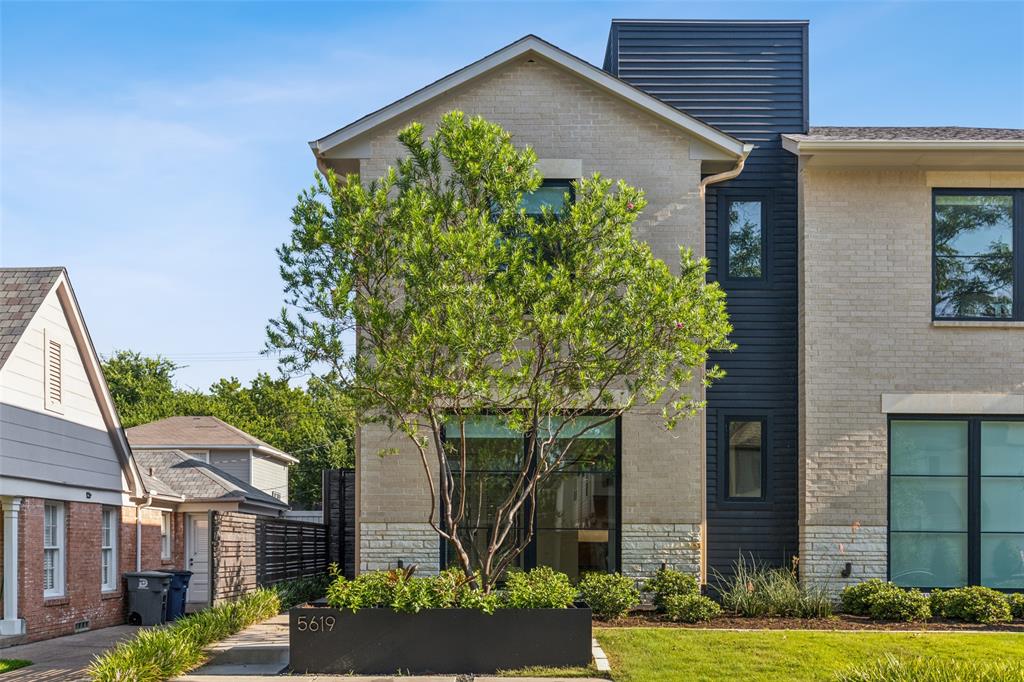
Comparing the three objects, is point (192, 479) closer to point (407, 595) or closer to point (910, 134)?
point (407, 595)

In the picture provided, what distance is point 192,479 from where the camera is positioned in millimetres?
29125

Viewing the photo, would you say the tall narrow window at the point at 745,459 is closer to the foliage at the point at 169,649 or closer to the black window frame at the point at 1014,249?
the black window frame at the point at 1014,249

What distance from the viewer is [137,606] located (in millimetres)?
22766

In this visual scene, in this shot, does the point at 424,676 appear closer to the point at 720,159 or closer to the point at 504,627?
the point at 504,627

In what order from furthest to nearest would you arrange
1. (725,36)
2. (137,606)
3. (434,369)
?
(137,606), (725,36), (434,369)

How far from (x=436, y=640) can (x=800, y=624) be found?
17.0ft

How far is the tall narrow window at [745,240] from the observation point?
59.1 ft

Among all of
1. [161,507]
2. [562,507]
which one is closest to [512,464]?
[562,507]

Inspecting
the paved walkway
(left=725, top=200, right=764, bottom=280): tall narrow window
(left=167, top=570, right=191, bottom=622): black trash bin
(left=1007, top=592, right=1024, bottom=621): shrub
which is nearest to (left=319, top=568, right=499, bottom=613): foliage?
the paved walkway

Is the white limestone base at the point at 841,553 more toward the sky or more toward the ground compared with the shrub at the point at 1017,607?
more toward the sky

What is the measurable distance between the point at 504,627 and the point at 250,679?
2797 millimetres

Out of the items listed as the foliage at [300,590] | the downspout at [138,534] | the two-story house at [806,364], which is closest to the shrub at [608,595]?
the two-story house at [806,364]

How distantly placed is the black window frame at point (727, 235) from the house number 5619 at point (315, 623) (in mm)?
8507

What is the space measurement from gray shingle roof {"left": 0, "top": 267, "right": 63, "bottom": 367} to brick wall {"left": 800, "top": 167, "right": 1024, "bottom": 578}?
1273 centimetres
